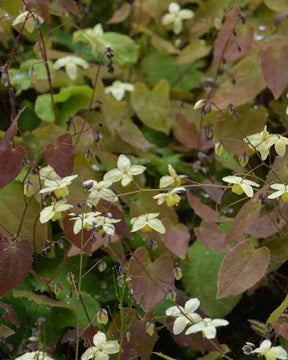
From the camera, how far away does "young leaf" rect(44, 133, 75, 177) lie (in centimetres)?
150

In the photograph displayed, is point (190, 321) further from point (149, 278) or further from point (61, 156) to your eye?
point (61, 156)

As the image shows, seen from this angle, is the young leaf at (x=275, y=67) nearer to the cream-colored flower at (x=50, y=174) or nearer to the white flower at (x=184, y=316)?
the cream-colored flower at (x=50, y=174)

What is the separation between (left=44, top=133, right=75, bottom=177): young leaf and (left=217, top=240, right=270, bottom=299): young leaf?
333mm

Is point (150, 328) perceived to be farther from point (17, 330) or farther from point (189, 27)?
point (189, 27)

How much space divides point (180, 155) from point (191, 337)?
2.13 feet

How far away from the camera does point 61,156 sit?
4.96 feet

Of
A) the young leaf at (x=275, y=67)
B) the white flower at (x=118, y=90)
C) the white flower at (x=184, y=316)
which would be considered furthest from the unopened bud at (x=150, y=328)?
the white flower at (x=118, y=90)

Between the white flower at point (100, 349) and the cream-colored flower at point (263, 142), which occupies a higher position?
the cream-colored flower at point (263, 142)

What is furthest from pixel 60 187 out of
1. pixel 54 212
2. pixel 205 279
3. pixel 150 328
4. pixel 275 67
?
pixel 275 67

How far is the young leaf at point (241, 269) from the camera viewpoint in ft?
4.56

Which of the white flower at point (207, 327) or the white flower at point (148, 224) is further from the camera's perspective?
the white flower at point (148, 224)

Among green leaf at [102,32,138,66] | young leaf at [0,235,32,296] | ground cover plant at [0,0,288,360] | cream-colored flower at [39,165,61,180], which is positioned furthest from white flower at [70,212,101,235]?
green leaf at [102,32,138,66]

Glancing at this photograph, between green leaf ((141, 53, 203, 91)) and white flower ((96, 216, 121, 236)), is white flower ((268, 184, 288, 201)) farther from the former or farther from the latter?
green leaf ((141, 53, 203, 91))

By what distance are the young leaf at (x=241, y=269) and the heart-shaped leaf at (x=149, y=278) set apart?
11 cm
